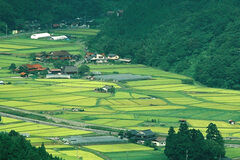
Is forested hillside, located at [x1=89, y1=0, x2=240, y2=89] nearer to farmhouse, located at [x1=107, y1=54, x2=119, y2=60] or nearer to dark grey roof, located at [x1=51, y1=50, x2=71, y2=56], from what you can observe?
farmhouse, located at [x1=107, y1=54, x2=119, y2=60]

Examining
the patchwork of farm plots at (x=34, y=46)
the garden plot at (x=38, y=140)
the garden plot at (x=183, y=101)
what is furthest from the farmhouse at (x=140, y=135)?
the patchwork of farm plots at (x=34, y=46)

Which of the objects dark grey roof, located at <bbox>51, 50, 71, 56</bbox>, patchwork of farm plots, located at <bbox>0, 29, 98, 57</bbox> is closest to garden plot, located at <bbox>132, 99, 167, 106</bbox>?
dark grey roof, located at <bbox>51, 50, 71, 56</bbox>

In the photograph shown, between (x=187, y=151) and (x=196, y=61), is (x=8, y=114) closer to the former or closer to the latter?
(x=187, y=151)

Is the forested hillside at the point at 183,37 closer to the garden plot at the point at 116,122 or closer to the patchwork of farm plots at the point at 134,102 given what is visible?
the patchwork of farm plots at the point at 134,102

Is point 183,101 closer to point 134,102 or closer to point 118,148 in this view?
point 134,102

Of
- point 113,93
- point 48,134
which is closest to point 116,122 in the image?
point 48,134

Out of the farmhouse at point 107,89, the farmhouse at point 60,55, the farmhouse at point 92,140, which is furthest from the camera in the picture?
the farmhouse at point 60,55
